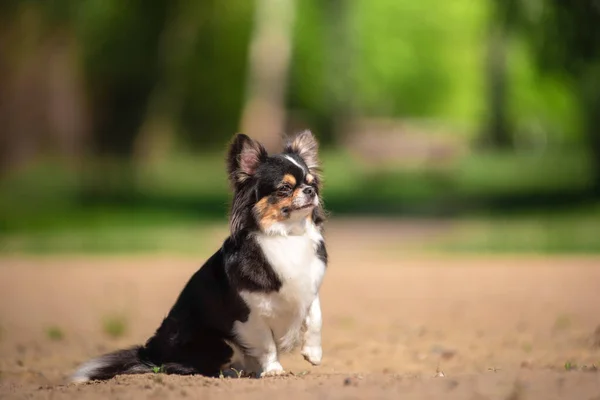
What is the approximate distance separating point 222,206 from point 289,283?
1150 centimetres

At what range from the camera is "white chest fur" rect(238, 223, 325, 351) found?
675 centimetres

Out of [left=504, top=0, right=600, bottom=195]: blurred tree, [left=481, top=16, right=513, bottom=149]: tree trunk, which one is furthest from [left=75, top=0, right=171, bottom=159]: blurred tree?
[left=481, top=16, right=513, bottom=149]: tree trunk

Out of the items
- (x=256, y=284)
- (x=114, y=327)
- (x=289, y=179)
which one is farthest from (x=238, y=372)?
(x=114, y=327)

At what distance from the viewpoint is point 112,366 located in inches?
285

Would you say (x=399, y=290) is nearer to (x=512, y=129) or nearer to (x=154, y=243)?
(x=154, y=243)

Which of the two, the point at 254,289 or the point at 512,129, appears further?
the point at 512,129

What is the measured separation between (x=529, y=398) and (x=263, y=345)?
6.46 ft

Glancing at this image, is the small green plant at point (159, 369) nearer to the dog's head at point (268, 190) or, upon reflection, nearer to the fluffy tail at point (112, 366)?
the fluffy tail at point (112, 366)

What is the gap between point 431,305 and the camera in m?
12.0

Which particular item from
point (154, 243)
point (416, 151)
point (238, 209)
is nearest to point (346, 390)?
point (238, 209)

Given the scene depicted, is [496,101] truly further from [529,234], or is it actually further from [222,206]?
[222,206]

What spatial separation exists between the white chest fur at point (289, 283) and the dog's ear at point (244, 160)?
449 mm

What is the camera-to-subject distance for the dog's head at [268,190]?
6.80 meters

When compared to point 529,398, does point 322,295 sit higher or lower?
lower
